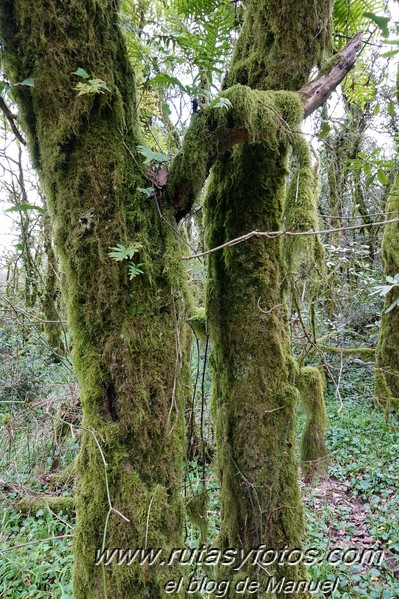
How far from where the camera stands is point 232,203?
6.95ft

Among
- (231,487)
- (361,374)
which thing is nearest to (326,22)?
(231,487)

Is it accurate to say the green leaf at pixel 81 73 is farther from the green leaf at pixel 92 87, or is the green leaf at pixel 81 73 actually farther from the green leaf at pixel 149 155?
the green leaf at pixel 149 155

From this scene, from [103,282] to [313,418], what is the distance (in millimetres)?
1773

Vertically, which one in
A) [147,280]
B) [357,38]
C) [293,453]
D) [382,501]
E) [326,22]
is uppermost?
[326,22]

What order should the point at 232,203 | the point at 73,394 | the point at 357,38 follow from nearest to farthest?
the point at 357,38 < the point at 232,203 < the point at 73,394

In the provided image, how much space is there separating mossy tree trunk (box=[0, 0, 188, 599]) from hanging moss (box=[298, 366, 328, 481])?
3.96 ft

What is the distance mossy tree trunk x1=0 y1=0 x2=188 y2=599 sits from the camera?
4.23 feet

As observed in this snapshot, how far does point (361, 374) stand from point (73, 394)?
5539mm

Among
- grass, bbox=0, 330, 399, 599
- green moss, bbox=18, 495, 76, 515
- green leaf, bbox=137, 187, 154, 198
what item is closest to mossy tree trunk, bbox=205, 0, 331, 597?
grass, bbox=0, 330, 399, 599

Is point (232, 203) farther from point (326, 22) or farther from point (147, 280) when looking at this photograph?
point (326, 22)

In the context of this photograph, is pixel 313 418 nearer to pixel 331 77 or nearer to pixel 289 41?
pixel 331 77

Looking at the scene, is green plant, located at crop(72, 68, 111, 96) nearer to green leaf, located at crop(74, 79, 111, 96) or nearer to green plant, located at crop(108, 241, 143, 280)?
green leaf, located at crop(74, 79, 111, 96)

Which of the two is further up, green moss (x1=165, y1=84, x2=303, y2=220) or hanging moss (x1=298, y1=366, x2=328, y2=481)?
green moss (x1=165, y1=84, x2=303, y2=220)

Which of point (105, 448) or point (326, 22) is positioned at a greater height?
point (326, 22)
